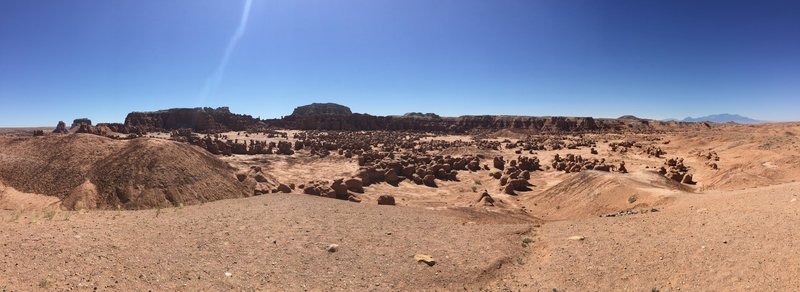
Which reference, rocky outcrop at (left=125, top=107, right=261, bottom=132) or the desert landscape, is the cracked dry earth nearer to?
the desert landscape

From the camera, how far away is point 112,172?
55.7 feet

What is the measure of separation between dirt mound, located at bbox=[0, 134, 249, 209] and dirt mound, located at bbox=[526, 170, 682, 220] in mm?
14952

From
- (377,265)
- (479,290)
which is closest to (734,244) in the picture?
(479,290)

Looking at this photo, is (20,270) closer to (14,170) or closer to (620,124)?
(14,170)

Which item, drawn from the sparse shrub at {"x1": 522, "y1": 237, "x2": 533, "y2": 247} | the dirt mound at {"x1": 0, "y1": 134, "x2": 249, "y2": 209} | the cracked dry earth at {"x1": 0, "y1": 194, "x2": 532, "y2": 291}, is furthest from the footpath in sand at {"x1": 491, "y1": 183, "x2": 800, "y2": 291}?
the dirt mound at {"x1": 0, "y1": 134, "x2": 249, "y2": 209}

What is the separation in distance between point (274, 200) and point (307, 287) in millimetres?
7443

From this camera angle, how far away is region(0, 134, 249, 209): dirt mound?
52.2 ft

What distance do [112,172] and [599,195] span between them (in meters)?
20.6

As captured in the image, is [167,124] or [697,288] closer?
[697,288]

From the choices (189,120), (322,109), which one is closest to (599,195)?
(189,120)

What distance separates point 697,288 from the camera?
293 inches

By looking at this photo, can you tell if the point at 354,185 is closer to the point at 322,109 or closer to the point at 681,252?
the point at 681,252

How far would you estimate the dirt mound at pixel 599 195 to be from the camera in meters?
Result: 16.5

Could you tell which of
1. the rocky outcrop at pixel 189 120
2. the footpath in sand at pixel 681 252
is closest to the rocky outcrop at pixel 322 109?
the rocky outcrop at pixel 189 120
